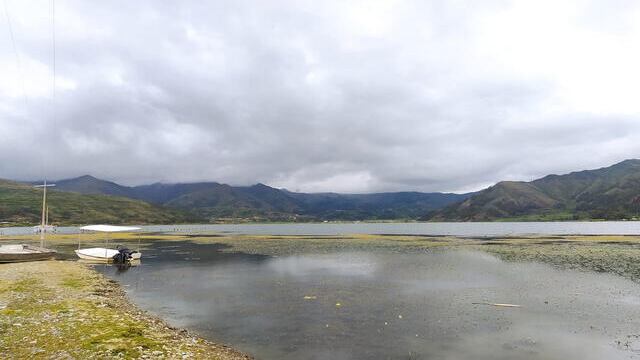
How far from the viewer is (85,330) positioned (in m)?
25.3

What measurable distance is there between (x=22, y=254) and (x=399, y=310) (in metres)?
68.9

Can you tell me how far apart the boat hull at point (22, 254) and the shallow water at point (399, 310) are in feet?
59.7

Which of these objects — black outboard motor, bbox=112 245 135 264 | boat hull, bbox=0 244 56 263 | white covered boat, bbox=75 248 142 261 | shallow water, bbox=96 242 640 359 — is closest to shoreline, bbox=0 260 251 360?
shallow water, bbox=96 242 640 359

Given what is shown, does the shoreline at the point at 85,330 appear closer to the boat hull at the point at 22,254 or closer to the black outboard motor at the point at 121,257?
the black outboard motor at the point at 121,257

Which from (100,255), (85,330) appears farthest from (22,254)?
(85,330)

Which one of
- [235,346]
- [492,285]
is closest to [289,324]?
Result: [235,346]

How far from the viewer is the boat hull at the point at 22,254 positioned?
226 feet

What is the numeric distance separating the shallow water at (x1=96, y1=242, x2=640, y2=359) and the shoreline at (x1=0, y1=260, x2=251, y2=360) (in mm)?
3053

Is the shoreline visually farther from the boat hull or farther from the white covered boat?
the white covered boat

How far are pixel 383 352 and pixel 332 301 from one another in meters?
16.4

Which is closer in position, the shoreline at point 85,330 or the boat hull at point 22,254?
the shoreline at point 85,330

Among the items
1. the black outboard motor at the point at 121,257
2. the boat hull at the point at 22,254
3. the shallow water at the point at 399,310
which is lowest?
the shallow water at the point at 399,310

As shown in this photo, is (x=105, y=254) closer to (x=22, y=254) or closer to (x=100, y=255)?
(x=100, y=255)

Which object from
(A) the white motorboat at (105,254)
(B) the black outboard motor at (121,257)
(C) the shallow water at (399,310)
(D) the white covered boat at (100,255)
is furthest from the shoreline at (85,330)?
(D) the white covered boat at (100,255)
